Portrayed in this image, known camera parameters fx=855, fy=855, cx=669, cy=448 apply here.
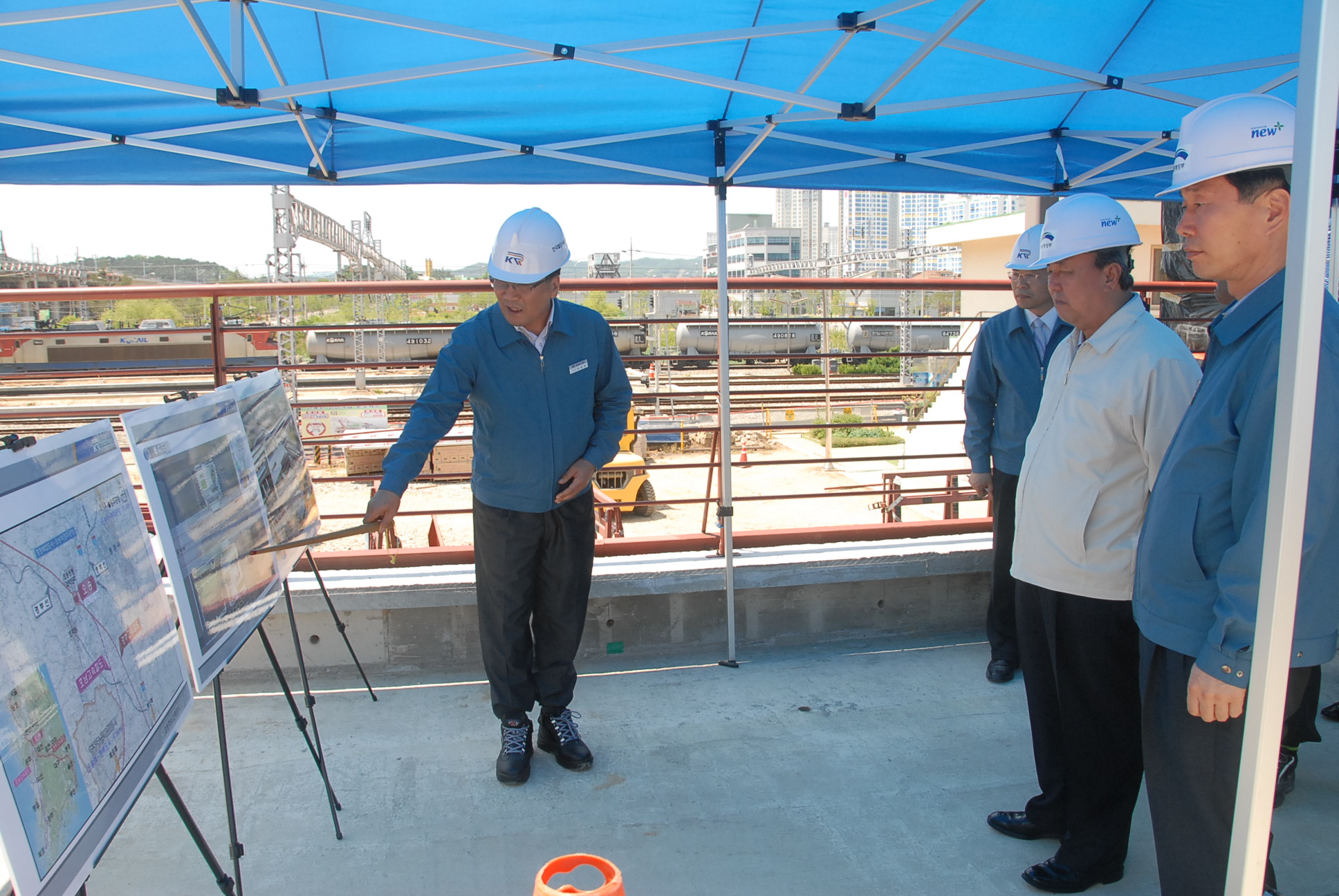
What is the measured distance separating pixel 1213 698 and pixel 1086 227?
1.23 meters

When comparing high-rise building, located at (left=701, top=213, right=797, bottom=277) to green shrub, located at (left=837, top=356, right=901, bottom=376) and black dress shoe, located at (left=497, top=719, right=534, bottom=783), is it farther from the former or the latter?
black dress shoe, located at (left=497, top=719, right=534, bottom=783)

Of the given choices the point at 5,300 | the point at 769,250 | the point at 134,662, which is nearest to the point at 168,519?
the point at 134,662

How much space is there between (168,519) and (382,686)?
2192mm

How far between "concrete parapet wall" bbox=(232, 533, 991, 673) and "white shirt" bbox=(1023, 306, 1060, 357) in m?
1.24

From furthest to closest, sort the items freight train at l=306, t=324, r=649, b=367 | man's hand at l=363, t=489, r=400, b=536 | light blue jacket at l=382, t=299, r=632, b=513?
freight train at l=306, t=324, r=649, b=367, light blue jacket at l=382, t=299, r=632, b=513, man's hand at l=363, t=489, r=400, b=536

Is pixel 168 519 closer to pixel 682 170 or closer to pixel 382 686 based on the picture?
pixel 382 686

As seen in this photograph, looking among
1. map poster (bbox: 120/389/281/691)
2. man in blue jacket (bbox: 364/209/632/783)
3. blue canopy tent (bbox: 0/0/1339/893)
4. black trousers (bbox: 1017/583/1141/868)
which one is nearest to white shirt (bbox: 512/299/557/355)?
man in blue jacket (bbox: 364/209/632/783)

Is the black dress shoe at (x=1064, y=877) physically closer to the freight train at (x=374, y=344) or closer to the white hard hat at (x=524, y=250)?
the white hard hat at (x=524, y=250)

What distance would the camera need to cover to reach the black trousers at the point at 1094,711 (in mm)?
2365

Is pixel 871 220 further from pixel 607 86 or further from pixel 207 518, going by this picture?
pixel 207 518

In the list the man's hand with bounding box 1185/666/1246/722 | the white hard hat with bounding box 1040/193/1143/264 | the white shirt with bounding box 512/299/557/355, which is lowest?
the man's hand with bounding box 1185/666/1246/722

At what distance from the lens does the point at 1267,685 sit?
4.10 ft

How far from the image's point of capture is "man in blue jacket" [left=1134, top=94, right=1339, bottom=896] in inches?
61.7

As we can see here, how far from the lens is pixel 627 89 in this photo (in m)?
3.38
